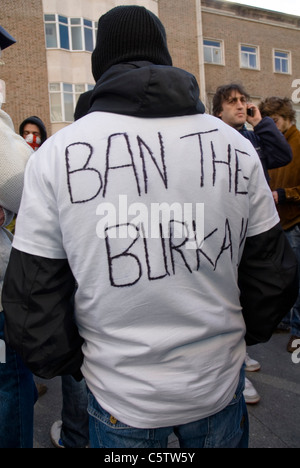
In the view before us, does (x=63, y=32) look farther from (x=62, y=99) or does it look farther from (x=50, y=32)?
(x=62, y=99)

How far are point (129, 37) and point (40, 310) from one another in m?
0.87

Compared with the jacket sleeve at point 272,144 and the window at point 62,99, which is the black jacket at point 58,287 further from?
the window at point 62,99

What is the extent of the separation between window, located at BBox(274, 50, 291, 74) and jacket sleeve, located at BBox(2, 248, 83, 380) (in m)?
22.9

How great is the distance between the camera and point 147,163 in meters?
1.03

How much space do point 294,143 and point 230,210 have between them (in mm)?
2586

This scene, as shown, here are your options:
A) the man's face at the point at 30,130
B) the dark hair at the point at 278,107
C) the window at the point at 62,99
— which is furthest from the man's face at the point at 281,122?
the window at the point at 62,99

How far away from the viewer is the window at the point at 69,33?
15695 millimetres

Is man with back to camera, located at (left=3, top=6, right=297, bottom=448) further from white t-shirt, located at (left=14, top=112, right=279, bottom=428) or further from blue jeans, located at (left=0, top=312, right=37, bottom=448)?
blue jeans, located at (left=0, top=312, right=37, bottom=448)

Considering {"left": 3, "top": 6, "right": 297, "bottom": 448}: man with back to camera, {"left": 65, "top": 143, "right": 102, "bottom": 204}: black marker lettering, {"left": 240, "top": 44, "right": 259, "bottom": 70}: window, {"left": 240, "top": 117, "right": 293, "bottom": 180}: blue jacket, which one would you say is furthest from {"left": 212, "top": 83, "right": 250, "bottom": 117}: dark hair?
{"left": 240, "top": 44, "right": 259, "bottom": 70}: window

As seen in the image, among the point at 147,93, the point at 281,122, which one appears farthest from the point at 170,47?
the point at 147,93

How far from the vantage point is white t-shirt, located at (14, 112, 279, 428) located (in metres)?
1.01

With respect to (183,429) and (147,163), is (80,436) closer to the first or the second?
(183,429)

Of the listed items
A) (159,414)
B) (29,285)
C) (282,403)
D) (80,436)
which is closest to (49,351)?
(29,285)

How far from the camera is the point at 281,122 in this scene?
11.0 ft
